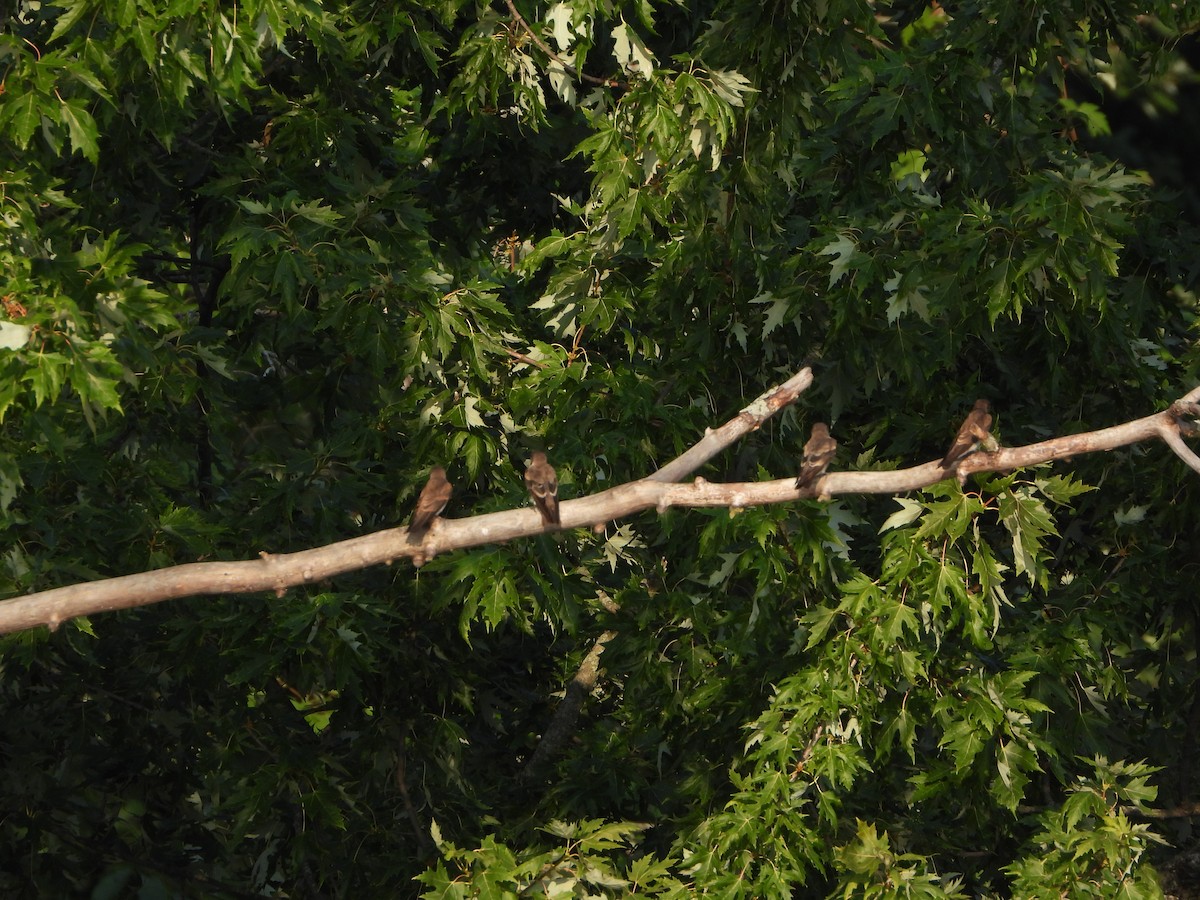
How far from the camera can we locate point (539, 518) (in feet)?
13.8

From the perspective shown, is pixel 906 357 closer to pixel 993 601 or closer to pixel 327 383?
pixel 993 601

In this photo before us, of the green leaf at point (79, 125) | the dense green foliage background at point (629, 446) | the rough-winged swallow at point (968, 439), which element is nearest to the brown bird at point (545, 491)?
the dense green foliage background at point (629, 446)

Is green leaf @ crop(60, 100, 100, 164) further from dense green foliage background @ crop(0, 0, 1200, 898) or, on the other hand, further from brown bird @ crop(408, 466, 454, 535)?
brown bird @ crop(408, 466, 454, 535)

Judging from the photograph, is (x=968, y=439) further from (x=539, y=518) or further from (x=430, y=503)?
(x=430, y=503)

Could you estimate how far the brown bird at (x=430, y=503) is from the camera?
4.17m

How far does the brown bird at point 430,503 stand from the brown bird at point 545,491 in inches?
12.3

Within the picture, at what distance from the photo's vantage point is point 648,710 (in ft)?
21.1

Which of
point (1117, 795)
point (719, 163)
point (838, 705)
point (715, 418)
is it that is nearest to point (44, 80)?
point (719, 163)

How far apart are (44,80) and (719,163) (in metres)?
2.61

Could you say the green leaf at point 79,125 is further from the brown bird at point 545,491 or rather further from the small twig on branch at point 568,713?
the small twig on branch at point 568,713

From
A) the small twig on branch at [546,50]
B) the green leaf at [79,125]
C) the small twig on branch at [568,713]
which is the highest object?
the green leaf at [79,125]

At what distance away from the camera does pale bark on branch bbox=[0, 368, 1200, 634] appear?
4043mm

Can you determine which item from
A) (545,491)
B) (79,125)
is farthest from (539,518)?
(79,125)

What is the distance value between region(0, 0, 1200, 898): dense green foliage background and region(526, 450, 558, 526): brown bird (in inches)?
42.1
